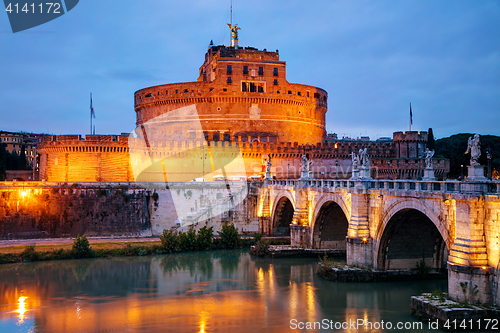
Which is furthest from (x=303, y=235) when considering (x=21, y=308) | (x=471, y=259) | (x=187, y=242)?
(x=21, y=308)

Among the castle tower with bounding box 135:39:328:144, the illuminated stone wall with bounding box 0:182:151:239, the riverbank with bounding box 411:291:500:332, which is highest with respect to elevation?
the castle tower with bounding box 135:39:328:144

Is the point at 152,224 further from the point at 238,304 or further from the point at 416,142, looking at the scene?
the point at 416,142

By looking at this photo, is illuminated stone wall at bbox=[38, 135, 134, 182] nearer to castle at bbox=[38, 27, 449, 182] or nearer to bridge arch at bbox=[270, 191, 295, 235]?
castle at bbox=[38, 27, 449, 182]

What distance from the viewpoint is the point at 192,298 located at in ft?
67.5

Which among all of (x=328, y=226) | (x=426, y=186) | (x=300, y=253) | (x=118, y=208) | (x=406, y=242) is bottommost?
(x=300, y=253)

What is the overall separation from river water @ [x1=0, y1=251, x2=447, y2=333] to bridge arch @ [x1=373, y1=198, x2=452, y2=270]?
1.01m

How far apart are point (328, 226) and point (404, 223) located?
27.5 feet

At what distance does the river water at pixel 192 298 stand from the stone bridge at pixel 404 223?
1.52m

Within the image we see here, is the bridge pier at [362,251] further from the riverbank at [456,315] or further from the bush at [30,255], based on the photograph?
the bush at [30,255]

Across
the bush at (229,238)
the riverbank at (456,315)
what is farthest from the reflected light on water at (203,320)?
the bush at (229,238)

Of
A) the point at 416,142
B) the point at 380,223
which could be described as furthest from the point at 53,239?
the point at 416,142

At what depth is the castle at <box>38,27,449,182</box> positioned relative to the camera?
4244cm

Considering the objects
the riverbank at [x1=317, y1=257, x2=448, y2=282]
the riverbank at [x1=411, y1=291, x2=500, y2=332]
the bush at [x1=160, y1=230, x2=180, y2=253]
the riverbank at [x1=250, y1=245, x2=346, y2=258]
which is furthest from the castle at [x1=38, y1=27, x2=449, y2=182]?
the riverbank at [x1=411, y1=291, x2=500, y2=332]

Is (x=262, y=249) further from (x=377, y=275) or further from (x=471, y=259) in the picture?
(x=471, y=259)
